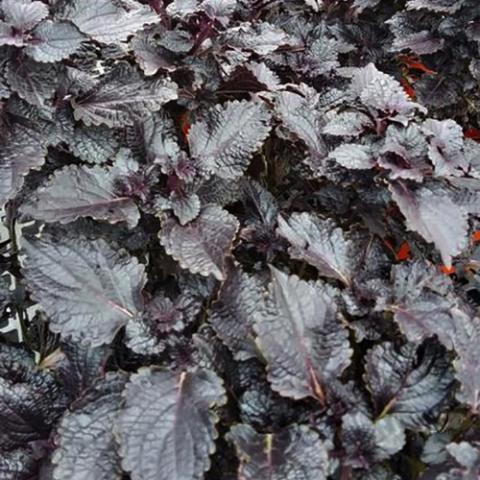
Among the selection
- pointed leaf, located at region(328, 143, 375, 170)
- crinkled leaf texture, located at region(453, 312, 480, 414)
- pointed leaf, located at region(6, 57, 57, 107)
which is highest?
pointed leaf, located at region(6, 57, 57, 107)

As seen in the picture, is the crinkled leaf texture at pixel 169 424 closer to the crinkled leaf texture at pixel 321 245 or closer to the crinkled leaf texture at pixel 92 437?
the crinkled leaf texture at pixel 92 437

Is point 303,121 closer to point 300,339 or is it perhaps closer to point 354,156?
point 354,156

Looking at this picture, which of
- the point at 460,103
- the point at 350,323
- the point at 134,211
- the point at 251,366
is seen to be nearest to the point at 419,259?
the point at 350,323

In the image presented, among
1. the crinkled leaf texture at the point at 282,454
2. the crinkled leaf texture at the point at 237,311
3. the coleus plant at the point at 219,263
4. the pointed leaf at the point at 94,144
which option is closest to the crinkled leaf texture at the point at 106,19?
the coleus plant at the point at 219,263

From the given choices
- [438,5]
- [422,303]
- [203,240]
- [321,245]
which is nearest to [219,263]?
[203,240]

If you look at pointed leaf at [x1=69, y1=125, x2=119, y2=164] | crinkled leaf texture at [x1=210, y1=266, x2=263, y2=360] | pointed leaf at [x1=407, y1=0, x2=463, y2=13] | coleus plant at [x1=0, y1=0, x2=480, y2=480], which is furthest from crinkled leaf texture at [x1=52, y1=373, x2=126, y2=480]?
pointed leaf at [x1=407, y1=0, x2=463, y2=13]

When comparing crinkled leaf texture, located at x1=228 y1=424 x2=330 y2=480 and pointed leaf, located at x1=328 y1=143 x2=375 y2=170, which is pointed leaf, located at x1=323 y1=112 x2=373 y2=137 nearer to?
pointed leaf, located at x1=328 y1=143 x2=375 y2=170

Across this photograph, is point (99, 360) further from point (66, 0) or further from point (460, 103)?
point (460, 103)

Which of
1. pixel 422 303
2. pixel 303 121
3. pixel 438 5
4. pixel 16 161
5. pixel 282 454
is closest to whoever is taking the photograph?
pixel 282 454

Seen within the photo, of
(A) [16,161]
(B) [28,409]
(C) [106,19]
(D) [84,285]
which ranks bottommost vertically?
(B) [28,409]
